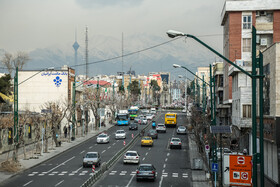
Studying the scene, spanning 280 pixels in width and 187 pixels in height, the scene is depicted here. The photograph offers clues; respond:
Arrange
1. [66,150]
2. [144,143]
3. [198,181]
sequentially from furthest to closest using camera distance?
[144,143]
[66,150]
[198,181]

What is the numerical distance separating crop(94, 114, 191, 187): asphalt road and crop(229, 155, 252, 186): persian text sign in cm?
1453

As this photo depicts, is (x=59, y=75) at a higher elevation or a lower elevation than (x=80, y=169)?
higher

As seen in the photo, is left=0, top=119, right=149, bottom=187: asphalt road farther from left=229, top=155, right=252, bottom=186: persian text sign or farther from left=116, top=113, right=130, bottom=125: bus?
left=116, top=113, right=130, bottom=125: bus

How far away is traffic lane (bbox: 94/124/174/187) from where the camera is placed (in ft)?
103

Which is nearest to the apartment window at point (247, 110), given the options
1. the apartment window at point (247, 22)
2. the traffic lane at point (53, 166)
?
the traffic lane at point (53, 166)

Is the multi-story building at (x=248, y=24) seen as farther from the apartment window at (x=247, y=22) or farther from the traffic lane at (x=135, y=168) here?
the traffic lane at (x=135, y=168)

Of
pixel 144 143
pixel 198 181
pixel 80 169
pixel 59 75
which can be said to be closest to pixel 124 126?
pixel 59 75

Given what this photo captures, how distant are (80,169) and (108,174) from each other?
3.50m

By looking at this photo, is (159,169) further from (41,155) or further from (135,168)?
(41,155)

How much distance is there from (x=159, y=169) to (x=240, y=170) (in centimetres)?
2248

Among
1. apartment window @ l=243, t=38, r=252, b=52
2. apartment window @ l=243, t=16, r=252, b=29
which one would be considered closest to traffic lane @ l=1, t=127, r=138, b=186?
apartment window @ l=243, t=38, r=252, b=52

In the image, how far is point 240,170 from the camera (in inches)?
655

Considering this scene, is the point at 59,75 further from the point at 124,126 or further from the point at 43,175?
the point at 43,175

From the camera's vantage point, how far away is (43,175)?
113ft
